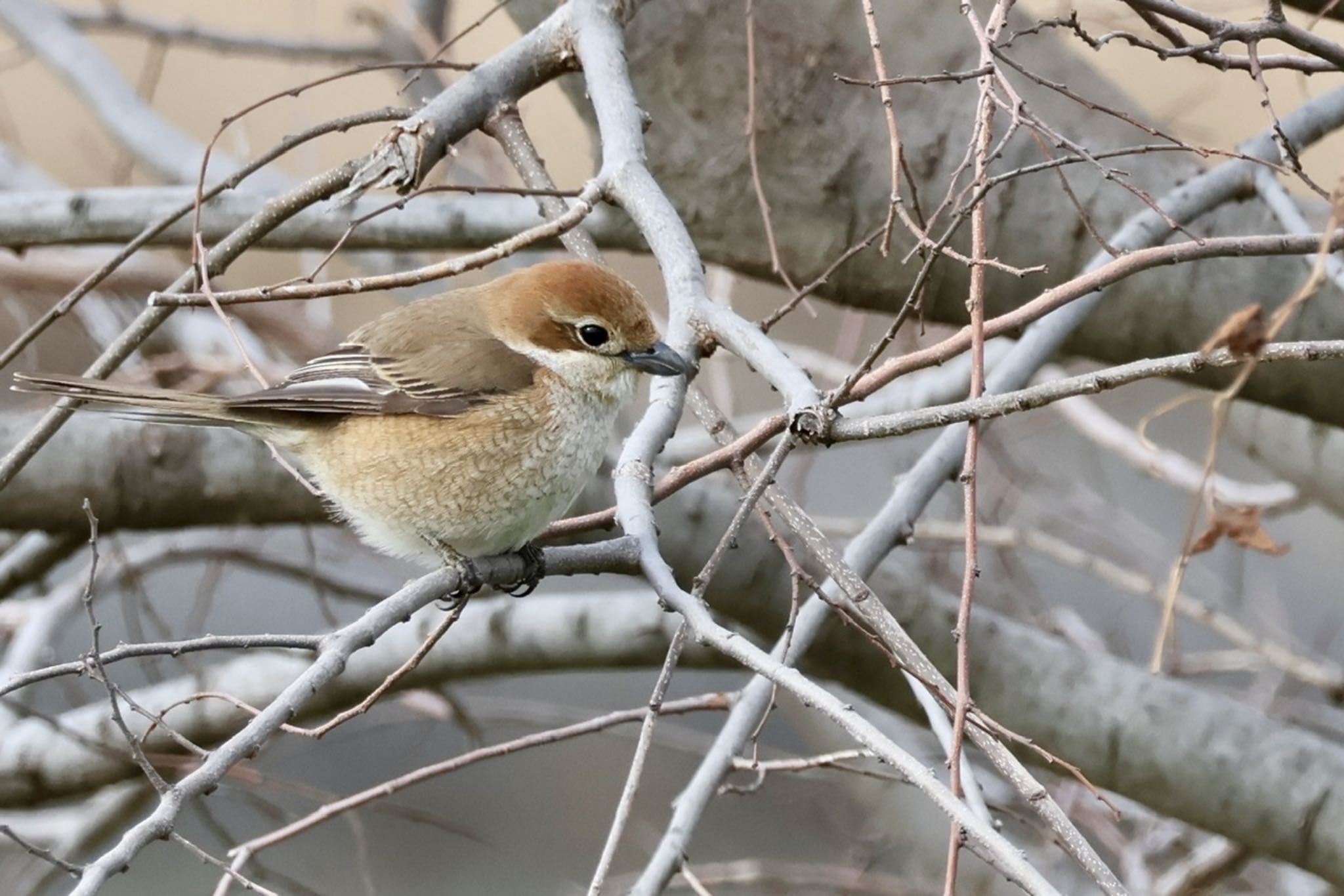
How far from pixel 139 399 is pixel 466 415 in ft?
2.04

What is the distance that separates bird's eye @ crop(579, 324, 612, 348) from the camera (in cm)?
283

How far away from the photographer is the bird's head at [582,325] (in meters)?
2.79

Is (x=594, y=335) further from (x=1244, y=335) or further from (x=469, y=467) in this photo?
(x=1244, y=335)

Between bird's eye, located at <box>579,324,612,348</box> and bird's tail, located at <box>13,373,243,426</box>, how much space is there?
27.6 inches

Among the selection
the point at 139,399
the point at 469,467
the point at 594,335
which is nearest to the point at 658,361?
the point at 594,335

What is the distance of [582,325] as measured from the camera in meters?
2.86

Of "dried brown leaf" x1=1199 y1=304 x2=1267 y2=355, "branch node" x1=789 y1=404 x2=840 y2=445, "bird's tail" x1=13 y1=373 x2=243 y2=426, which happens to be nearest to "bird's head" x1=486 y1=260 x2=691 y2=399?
"bird's tail" x1=13 y1=373 x2=243 y2=426

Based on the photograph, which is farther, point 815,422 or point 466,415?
point 466,415

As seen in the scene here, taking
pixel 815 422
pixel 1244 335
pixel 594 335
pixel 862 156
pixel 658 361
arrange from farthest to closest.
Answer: pixel 862 156, pixel 594 335, pixel 658 361, pixel 815 422, pixel 1244 335

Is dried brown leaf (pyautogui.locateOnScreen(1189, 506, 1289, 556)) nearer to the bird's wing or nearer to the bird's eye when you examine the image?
the bird's eye

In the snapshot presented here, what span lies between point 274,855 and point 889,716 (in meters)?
3.02

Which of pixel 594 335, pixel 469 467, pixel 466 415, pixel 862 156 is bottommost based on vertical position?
pixel 469 467

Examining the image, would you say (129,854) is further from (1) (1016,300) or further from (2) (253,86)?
(2) (253,86)

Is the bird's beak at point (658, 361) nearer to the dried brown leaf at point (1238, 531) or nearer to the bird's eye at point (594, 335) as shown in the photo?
the bird's eye at point (594, 335)
